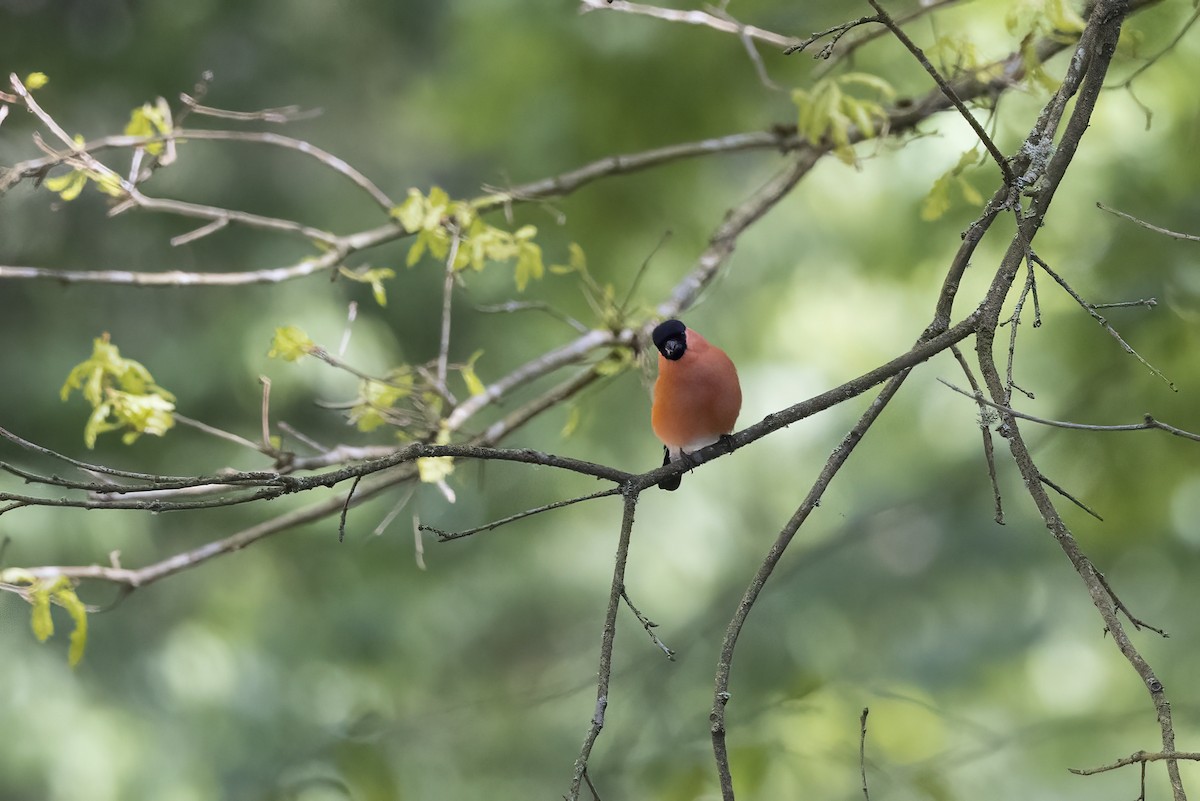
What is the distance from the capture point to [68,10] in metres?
4.32

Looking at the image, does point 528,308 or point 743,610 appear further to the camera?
point 528,308

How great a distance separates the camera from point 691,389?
191cm

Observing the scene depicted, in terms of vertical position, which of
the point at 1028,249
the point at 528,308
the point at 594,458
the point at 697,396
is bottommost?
the point at 1028,249

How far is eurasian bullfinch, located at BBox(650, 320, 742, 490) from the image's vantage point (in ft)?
6.27

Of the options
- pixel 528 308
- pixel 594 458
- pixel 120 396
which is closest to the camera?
pixel 120 396

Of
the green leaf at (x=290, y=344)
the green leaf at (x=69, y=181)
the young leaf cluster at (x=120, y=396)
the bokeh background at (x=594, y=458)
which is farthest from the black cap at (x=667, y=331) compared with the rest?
the bokeh background at (x=594, y=458)

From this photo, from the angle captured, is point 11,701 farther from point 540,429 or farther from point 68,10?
point 68,10

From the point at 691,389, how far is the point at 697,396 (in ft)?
0.05

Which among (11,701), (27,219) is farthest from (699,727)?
(27,219)

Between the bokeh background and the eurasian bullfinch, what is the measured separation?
3.44 ft

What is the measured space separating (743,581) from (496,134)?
1724 mm

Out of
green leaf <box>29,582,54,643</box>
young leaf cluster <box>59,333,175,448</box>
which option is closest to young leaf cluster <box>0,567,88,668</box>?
green leaf <box>29,582,54,643</box>

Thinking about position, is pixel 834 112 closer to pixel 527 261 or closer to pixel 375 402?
pixel 527 261

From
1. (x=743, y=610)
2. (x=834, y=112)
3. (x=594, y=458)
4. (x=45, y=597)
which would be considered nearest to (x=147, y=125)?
(x=45, y=597)
